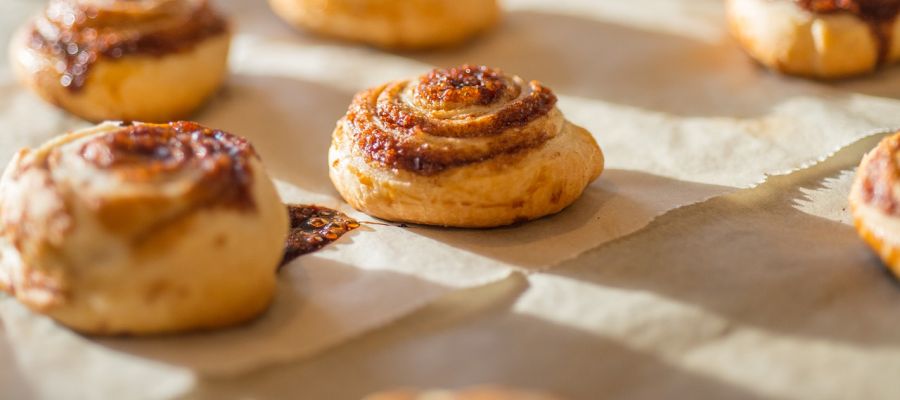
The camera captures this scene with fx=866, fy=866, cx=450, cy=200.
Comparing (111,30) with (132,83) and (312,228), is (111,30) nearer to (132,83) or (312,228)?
(132,83)

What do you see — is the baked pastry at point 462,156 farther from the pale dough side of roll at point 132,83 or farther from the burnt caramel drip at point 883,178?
the pale dough side of roll at point 132,83

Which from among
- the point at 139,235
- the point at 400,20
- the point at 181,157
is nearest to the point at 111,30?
the point at 400,20

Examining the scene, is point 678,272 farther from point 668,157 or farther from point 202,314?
point 202,314

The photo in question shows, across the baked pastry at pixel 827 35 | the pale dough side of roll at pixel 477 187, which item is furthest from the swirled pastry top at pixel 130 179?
the baked pastry at pixel 827 35

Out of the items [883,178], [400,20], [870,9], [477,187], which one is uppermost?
[870,9]

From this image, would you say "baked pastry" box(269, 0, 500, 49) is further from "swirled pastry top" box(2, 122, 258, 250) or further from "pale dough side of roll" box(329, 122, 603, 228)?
"swirled pastry top" box(2, 122, 258, 250)

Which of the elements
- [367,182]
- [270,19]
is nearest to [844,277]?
[367,182]
